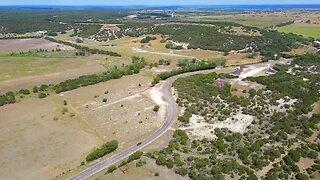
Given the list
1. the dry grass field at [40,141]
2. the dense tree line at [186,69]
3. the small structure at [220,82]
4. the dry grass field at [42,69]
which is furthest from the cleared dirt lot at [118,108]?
the dry grass field at [42,69]

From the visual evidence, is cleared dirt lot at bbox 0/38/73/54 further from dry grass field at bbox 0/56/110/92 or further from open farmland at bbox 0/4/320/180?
open farmland at bbox 0/4/320/180

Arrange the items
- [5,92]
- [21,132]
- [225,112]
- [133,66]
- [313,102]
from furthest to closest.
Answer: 1. [133,66]
2. [5,92]
3. [313,102]
4. [225,112]
5. [21,132]

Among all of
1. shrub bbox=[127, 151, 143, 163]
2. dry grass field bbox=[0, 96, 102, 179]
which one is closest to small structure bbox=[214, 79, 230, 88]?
dry grass field bbox=[0, 96, 102, 179]

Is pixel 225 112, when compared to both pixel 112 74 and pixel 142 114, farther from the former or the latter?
pixel 112 74

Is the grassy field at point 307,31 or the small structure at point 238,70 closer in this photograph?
the small structure at point 238,70

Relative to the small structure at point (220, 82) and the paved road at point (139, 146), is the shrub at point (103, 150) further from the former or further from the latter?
the small structure at point (220, 82)

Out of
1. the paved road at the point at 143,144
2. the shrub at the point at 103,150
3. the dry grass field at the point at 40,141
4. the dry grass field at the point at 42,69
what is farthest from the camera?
the dry grass field at the point at 42,69

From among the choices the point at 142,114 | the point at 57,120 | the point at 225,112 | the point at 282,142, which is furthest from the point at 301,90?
the point at 57,120

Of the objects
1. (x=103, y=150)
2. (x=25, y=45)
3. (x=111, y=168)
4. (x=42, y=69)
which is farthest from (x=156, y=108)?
(x=25, y=45)
